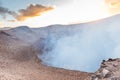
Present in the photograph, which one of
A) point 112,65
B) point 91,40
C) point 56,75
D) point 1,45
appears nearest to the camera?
point 112,65

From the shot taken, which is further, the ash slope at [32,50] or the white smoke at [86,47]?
the white smoke at [86,47]

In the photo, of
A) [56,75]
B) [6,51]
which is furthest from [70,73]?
[6,51]

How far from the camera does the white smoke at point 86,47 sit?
19.3m

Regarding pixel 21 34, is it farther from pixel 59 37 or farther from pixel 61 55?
pixel 61 55

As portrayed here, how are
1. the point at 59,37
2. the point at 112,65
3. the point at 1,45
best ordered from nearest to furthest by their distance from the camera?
the point at 112,65 → the point at 1,45 → the point at 59,37

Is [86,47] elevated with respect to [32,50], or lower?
elevated

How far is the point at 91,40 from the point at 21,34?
6499mm

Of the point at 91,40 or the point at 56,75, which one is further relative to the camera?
the point at 91,40

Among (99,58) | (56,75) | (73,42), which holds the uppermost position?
(73,42)

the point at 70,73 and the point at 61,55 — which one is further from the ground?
the point at 61,55

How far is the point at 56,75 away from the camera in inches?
611

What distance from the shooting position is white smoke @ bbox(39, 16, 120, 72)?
758 inches

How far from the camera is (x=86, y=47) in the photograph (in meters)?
21.5

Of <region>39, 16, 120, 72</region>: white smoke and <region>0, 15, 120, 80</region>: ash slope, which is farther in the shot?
<region>39, 16, 120, 72</region>: white smoke
